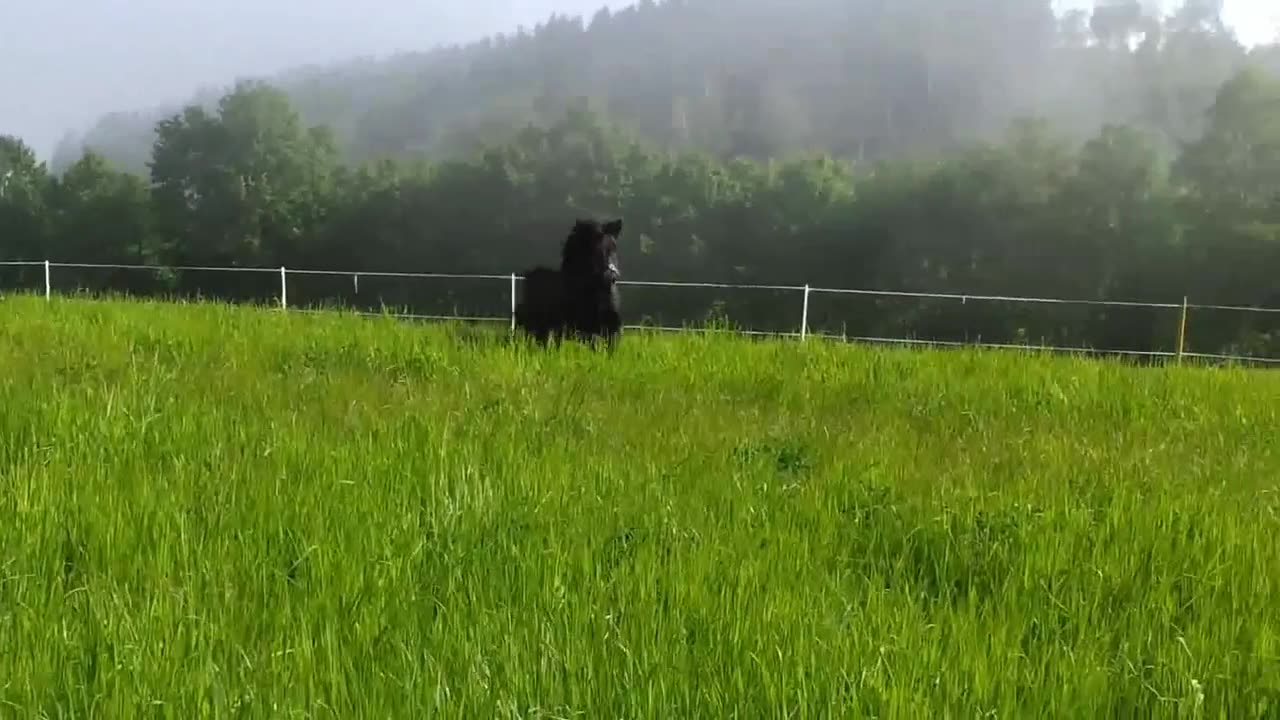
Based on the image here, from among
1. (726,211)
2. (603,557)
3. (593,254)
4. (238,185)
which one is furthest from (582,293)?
(238,185)

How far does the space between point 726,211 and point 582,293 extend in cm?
5742

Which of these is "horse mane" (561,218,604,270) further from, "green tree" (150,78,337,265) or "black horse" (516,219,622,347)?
"green tree" (150,78,337,265)

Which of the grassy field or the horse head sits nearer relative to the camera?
the grassy field

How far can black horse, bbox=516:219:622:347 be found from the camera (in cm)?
981

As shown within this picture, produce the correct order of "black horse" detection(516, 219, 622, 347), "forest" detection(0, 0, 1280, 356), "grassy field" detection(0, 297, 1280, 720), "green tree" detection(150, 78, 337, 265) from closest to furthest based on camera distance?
"grassy field" detection(0, 297, 1280, 720), "black horse" detection(516, 219, 622, 347), "forest" detection(0, 0, 1280, 356), "green tree" detection(150, 78, 337, 265)

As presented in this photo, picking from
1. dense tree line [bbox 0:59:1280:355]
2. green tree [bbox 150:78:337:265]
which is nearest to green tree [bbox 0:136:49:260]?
dense tree line [bbox 0:59:1280:355]

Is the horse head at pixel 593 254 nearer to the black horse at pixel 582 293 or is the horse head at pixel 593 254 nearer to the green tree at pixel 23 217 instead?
the black horse at pixel 582 293

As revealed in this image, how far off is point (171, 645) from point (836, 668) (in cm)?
165

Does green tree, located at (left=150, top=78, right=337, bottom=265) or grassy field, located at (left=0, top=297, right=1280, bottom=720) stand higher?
green tree, located at (left=150, top=78, right=337, bottom=265)

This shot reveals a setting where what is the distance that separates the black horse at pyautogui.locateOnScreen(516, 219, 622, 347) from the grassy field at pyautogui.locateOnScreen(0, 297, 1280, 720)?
12.4 feet

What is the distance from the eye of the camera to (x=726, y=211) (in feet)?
216

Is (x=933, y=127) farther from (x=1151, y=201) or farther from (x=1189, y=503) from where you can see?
(x=1189, y=503)

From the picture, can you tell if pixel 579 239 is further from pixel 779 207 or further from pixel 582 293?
pixel 779 207

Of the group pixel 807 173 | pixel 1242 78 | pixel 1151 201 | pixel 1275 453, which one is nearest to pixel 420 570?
pixel 1275 453
